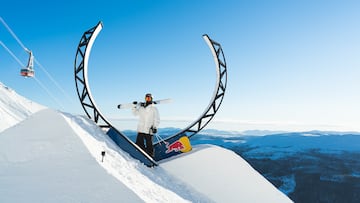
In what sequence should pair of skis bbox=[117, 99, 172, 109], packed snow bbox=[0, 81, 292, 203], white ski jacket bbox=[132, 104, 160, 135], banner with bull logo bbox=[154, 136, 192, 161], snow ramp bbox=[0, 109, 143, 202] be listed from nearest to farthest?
snow ramp bbox=[0, 109, 143, 202] → packed snow bbox=[0, 81, 292, 203] → white ski jacket bbox=[132, 104, 160, 135] → pair of skis bbox=[117, 99, 172, 109] → banner with bull logo bbox=[154, 136, 192, 161]

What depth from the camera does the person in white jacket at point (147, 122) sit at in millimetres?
8750

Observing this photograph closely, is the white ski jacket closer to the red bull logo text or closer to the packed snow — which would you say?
the packed snow

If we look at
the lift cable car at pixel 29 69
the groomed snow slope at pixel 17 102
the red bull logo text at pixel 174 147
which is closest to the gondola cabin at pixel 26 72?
the lift cable car at pixel 29 69

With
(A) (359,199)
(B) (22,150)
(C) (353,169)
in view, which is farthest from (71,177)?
(C) (353,169)

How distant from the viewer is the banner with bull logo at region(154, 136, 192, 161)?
9836 millimetres

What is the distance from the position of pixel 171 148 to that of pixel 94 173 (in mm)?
5605

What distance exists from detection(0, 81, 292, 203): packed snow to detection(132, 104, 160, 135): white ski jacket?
4.19 feet

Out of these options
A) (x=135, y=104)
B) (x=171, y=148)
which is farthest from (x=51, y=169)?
(x=171, y=148)

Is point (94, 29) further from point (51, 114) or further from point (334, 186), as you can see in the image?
point (334, 186)

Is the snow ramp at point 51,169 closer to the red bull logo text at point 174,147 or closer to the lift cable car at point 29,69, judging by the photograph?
the red bull logo text at point 174,147

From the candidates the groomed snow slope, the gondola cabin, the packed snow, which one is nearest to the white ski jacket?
the packed snow

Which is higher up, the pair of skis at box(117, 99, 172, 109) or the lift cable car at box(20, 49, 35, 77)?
the lift cable car at box(20, 49, 35, 77)

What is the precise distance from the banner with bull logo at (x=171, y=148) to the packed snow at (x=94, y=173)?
0.62 m

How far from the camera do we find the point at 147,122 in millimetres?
8766
